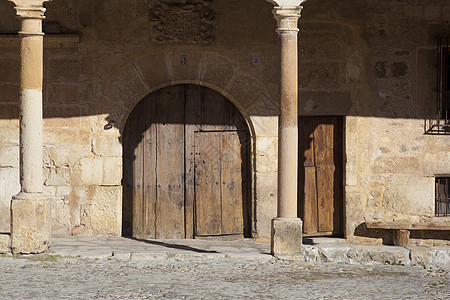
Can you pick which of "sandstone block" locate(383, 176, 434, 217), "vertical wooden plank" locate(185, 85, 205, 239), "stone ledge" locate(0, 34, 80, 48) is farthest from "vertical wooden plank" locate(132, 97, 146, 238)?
"sandstone block" locate(383, 176, 434, 217)

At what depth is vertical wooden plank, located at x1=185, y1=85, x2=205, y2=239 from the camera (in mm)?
9578

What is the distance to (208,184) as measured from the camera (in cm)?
964

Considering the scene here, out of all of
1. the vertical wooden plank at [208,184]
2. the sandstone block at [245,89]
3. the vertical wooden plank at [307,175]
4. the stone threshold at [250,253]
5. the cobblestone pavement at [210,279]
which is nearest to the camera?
the cobblestone pavement at [210,279]

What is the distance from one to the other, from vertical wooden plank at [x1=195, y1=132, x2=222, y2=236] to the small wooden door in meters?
1.08

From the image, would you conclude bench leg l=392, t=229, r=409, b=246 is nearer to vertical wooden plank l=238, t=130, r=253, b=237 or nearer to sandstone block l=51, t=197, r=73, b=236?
vertical wooden plank l=238, t=130, r=253, b=237

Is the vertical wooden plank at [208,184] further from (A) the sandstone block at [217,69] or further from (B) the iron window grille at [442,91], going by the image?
(B) the iron window grille at [442,91]

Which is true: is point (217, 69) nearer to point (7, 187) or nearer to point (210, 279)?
point (7, 187)

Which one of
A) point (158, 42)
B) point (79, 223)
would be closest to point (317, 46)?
point (158, 42)

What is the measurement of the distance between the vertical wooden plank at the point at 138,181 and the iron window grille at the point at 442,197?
3.81 m

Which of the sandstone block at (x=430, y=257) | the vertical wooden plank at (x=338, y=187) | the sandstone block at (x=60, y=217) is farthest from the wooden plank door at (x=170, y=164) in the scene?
the sandstone block at (x=430, y=257)

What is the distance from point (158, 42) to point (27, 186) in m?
2.56

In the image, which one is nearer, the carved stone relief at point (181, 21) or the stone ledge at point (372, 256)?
the stone ledge at point (372, 256)

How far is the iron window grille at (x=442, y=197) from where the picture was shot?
9766 millimetres

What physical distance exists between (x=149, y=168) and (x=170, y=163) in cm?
27
